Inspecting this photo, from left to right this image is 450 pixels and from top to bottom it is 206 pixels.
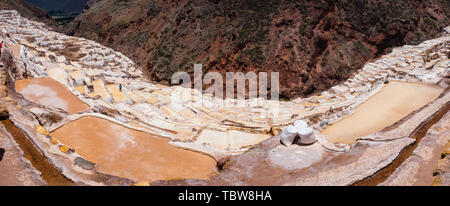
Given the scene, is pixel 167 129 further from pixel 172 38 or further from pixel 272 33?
pixel 172 38

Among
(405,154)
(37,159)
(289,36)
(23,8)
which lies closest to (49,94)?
(37,159)

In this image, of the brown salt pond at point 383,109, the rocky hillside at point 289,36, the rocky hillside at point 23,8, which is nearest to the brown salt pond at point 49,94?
the brown salt pond at point 383,109

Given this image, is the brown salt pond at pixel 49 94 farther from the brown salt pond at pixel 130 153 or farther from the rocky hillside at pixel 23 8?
the rocky hillside at pixel 23 8

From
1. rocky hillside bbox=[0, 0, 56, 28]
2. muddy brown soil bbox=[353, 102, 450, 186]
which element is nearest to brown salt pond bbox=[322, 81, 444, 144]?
muddy brown soil bbox=[353, 102, 450, 186]

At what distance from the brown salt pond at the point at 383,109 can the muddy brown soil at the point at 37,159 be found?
31.5 feet

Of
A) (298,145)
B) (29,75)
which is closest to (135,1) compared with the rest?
(29,75)

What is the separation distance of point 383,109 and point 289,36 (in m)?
21.3

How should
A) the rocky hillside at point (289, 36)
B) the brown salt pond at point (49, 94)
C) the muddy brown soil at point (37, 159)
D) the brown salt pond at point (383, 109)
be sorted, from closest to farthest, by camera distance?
1. the muddy brown soil at point (37, 159)
2. the brown salt pond at point (383, 109)
3. the brown salt pond at point (49, 94)
4. the rocky hillside at point (289, 36)

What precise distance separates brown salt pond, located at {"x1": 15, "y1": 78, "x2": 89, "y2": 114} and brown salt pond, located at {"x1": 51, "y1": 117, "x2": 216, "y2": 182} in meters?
2.77

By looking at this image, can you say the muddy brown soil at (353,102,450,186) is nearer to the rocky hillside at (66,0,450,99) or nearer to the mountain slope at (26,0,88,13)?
the rocky hillside at (66,0,450,99)

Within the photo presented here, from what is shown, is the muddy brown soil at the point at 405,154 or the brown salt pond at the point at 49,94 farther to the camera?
the brown salt pond at the point at 49,94

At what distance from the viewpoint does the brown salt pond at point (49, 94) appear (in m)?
14.6

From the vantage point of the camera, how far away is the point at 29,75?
17.5 meters

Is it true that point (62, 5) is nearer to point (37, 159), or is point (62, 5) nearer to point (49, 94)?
point (49, 94)
